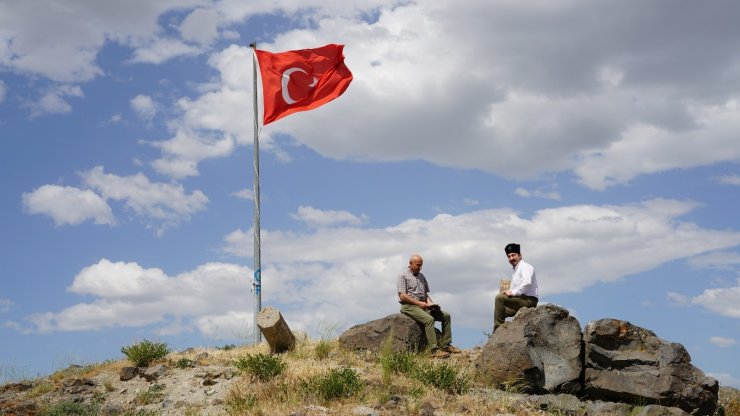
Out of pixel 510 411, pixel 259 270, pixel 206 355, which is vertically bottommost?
pixel 510 411

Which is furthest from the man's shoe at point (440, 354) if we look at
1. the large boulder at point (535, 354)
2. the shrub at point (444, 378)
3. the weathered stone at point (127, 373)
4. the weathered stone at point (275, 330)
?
the weathered stone at point (127, 373)

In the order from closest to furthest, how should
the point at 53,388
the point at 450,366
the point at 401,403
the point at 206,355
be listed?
the point at 401,403 → the point at 450,366 → the point at 53,388 → the point at 206,355

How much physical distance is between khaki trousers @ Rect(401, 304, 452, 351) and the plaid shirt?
0.96ft

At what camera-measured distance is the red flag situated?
72.0 feet

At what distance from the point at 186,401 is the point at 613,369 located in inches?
338

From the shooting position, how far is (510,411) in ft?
45.2

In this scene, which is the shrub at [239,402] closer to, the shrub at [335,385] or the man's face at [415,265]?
the shrub at [335,385]

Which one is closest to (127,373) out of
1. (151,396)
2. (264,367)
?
(151,396)

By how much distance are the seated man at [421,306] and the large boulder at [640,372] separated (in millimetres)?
3380

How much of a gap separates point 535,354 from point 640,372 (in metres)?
2.14

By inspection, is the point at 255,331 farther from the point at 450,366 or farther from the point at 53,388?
the point at 450,366

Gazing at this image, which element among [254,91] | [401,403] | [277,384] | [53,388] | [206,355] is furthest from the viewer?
[254,91]

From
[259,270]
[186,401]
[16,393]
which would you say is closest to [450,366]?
[186,401]

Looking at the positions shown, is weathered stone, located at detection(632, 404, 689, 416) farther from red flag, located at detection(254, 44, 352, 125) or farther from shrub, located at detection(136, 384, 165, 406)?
red flag, located at detection(254, 44, 352, 125)
